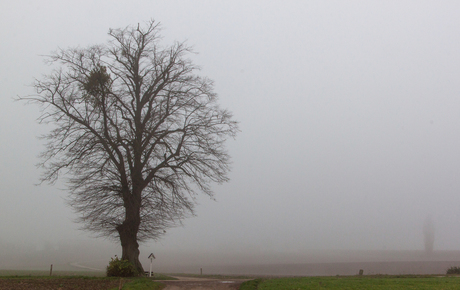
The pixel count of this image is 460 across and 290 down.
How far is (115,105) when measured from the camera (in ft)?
72.9

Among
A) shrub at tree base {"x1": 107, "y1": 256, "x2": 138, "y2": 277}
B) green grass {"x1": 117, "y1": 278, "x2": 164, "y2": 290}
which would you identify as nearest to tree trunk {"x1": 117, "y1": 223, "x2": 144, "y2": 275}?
shrub at tree base {"x1": 107, "y1": 256, "x2": 138, "y2": 277}

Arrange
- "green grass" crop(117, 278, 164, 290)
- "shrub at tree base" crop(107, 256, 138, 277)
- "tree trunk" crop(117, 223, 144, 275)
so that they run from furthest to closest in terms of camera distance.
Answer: "tree trunk" crop(117, 223, 144, 275) → "shrub at tree base" crop(107, 256, 138, 277) → "green grass" crop(117, 278, 164, 290)

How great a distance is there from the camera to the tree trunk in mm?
21584

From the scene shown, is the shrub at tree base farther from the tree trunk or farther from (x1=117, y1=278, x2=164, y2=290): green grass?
(x1=117, y1=278, x2=164, y2=290): green grass

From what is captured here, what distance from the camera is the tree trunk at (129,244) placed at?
21.6m

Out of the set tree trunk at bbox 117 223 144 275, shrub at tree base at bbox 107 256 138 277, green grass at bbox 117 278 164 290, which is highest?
tree trunk at bbox 117 223 144 275

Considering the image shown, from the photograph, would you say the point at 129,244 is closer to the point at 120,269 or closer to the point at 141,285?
the point at 120,269

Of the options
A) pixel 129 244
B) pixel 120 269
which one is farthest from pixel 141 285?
pixel 129 244

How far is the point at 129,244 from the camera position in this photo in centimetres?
2181

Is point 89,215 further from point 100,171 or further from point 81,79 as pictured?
point 81,79

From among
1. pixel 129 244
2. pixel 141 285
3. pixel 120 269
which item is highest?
pixel 129 244

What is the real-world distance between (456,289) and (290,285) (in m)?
6.38

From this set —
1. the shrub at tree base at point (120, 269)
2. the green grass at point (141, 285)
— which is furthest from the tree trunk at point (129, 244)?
the green grass at point (141, 285)

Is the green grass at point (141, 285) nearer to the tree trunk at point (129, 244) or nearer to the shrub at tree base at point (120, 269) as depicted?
the shrub at tree base at point (120, 269)
